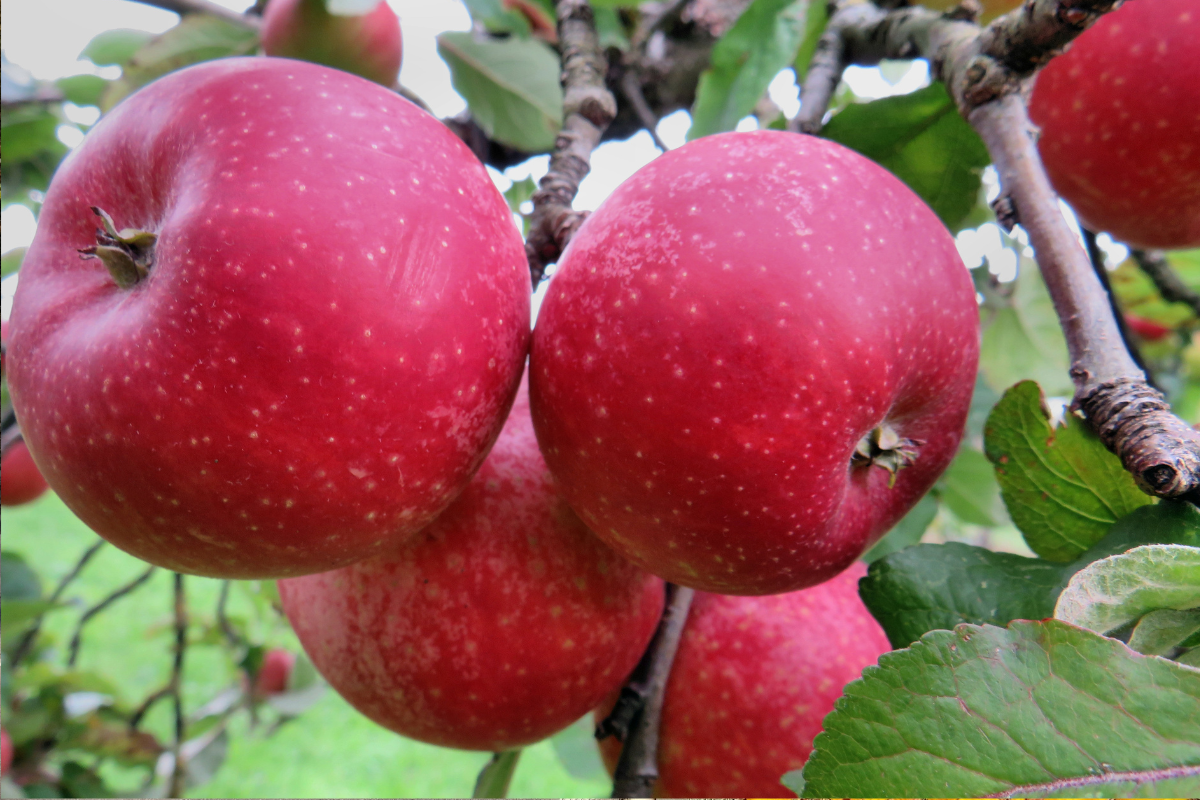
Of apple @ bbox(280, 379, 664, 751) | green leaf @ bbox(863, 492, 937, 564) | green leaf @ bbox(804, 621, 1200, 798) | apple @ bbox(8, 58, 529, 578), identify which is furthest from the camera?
green leaf @ bbox(863, 492, 937, 564)

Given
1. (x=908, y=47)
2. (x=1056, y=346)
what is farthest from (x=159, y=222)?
(x=1056, y=346)

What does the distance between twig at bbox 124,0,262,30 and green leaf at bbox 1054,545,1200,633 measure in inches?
46.6

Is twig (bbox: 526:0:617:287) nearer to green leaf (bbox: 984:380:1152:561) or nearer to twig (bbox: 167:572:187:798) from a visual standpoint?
green leaf (bbox: 984:380:1152:561)

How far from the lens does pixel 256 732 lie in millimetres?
2631

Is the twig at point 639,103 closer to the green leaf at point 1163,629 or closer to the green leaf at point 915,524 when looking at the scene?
the green leaf at point 915,524

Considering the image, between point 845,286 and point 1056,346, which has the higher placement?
point 845,286

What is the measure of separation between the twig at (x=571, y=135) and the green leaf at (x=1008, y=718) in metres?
0.44

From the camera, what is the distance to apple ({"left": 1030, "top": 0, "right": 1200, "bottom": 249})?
785 mm

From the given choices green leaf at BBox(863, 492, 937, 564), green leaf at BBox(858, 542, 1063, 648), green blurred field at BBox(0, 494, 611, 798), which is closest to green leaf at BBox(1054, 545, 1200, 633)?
green leaf at BBox(858, 542, 1063, 648)

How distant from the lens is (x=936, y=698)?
40cm

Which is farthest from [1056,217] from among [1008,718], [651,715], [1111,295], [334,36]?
[334,36]

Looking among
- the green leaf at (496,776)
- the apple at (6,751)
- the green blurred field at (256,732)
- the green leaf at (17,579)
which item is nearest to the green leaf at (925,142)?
the green leaf at (496,776)

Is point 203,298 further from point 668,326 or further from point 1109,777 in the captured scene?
point 1109,777

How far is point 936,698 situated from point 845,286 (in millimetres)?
246
